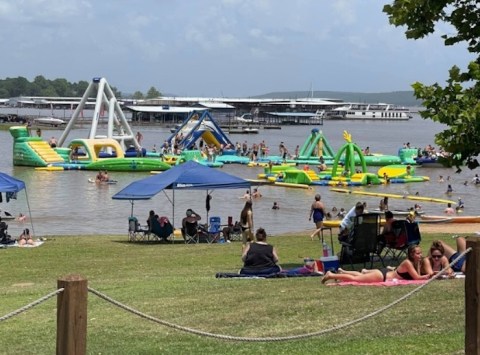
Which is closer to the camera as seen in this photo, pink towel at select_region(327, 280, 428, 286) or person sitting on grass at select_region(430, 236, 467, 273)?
pink towel at select_region(327, 280, 428, 286)

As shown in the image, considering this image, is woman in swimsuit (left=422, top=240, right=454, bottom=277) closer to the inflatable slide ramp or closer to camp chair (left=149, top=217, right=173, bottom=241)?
camp chair (left=149, top=217, right=173, bottom=241)

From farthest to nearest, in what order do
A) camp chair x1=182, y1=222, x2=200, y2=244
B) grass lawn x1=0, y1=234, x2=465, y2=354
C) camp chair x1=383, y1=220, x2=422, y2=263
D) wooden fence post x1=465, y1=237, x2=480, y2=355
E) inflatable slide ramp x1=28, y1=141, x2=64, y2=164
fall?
inflatable slide ramp x1=28, y1=141, x2=64, y2=164
camp chair x1=182, y1=222, x2=200, y2=244
camp chair x1=383, y1=220, x2=422, y2=263
grass lawn x1=0, y1=234, x2=465, y2=354
wooden fence post x1=465, y1=237, x2=480, y2=355

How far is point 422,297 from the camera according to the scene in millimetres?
9258

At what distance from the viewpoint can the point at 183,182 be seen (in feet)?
66.6

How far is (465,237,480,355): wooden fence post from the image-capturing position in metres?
6.09

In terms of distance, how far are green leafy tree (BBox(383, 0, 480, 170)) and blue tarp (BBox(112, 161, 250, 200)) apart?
31.9 ft

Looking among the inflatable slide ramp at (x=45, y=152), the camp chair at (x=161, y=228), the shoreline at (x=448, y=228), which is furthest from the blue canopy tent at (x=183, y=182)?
the inflatable slide ramp at (x=45, y=152)

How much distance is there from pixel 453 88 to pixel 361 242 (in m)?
3.97

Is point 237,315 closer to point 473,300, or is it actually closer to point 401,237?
point 473,300

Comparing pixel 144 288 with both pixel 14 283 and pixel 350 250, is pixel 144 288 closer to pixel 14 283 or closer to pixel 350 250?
pixel 14 283

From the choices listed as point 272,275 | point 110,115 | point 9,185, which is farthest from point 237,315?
point 110,115

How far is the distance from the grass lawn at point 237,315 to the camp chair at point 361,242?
1813 mm

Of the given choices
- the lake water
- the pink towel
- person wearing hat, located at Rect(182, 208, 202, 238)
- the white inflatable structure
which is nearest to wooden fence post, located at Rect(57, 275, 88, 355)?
the pink towel

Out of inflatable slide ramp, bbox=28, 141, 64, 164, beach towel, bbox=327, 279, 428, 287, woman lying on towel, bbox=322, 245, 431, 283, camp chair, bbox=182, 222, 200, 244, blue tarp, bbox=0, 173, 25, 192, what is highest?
inflatable slide ramp, bbox=28, 141, 64, 164
